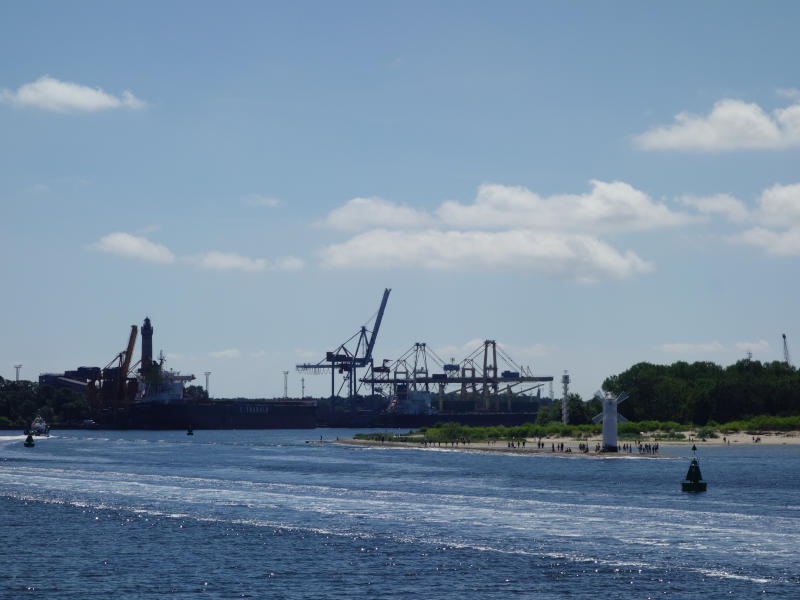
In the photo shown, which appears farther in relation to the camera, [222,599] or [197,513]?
[197,513]

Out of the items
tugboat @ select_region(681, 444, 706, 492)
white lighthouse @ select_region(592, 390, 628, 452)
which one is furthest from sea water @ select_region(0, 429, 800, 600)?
white lighthouse @ select_region(592, 390, 628, 452)

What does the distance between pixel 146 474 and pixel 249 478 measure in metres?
15.0

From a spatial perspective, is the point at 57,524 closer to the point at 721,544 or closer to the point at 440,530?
the point at 440,530

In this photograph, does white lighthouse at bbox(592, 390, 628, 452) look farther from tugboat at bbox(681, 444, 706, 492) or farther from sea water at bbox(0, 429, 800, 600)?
tugboat at bbox(681, 444, 706, 492)

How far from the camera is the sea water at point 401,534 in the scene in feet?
177

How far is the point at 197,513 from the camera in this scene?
8656 centimetres

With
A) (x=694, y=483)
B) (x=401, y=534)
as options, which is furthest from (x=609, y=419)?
(x=401, y=534)

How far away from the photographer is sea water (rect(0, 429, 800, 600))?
177ft

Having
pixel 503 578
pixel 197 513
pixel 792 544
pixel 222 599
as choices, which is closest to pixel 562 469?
pixel 197 513

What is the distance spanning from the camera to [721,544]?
65.1 metres

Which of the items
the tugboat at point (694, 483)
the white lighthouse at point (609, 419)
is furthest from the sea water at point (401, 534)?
the white lighthouse at point (609, 419)

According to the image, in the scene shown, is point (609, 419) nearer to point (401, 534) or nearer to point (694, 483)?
point (694, 483)

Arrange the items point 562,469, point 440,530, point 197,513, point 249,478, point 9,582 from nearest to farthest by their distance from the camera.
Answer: point 9,582
point 440,530
point 197,513
point 249,478
point 562,469

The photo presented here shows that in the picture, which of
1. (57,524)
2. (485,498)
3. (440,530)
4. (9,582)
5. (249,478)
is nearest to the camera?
(9,582)
